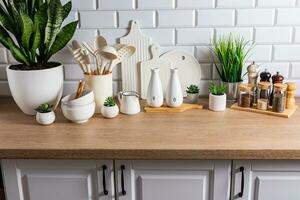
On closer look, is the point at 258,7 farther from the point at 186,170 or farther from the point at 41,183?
the point at 41,183

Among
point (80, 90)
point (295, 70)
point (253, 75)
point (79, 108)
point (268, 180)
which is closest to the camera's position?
point (268, 180)

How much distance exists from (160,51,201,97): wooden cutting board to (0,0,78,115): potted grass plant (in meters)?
0.52

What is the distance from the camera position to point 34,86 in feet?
5.24

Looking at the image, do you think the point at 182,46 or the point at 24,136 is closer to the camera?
the point at 24,136

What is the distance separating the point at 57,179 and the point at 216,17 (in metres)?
1.05

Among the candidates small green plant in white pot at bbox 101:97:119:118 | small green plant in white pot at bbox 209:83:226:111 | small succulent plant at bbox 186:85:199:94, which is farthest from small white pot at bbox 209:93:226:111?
small green plant in white pot at bbox 101:97:119:118

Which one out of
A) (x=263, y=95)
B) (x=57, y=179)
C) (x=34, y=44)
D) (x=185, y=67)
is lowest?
(x=57, y=179)

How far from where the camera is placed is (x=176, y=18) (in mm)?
1786

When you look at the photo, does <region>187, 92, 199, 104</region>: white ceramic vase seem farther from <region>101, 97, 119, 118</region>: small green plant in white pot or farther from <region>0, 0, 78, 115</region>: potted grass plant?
<region>0, 0, 78, 115</region>: potted grass plant

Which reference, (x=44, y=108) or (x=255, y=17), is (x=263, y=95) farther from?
(x=44, y=108)

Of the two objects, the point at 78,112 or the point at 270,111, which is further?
the point at 270,111

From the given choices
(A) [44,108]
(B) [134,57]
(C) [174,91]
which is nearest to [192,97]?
(C) [174,91]

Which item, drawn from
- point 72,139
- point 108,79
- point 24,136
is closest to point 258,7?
point 108,79

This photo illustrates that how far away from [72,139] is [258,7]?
42.3 inches
